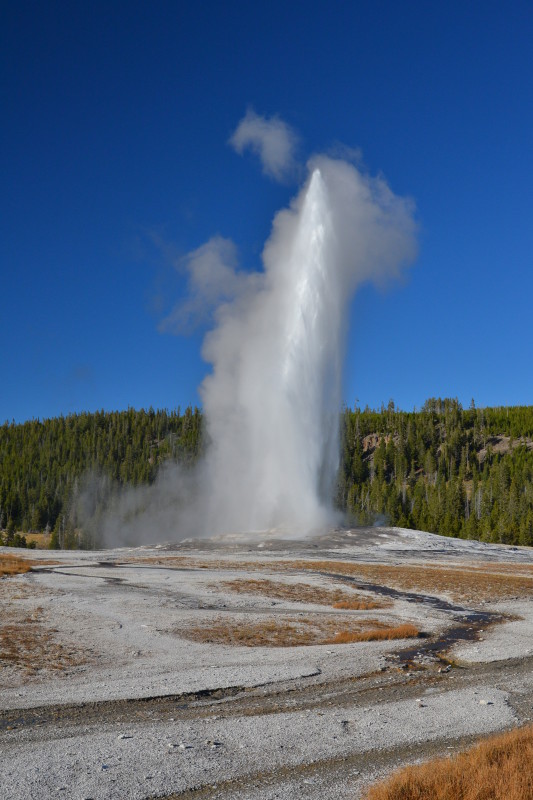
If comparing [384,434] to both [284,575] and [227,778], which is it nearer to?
[284,575]

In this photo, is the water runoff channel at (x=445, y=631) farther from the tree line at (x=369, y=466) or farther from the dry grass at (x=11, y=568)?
the tree line at (x=369, y=466)

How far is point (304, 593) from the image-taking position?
2964 centimetres

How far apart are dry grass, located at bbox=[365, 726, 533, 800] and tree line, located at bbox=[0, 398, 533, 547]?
78445 mm

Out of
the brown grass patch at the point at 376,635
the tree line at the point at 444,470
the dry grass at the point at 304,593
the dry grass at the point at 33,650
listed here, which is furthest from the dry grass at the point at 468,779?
the tree line at the point at 444,470

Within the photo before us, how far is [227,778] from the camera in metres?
8.47

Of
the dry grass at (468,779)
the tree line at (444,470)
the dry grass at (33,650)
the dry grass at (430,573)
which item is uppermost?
the tree line at (444,470)

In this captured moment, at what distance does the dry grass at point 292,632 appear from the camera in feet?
61.1

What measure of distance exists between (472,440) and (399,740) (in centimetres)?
15361

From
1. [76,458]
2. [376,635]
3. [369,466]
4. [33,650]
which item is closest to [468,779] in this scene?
[33,650]

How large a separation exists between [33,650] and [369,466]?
142885 mm

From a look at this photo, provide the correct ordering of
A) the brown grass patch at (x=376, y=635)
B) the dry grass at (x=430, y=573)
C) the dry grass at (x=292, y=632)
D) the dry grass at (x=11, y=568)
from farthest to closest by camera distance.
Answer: the dry grass at (x=11, y=568)
the dry grass at (x=430, y=573)
the brown grass patch at (x=376, y=635)
the dry grass at (x=292, y=632)

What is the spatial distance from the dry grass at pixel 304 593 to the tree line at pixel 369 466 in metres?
55.7

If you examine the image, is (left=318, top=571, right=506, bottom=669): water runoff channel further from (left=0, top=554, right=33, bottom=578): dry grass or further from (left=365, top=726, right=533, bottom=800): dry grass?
(left=0, top=554, right=33, bottom=578): dry grass

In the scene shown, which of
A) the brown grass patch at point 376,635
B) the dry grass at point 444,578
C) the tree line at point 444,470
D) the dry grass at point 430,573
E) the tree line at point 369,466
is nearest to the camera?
the brown grass patch at point 376,635
